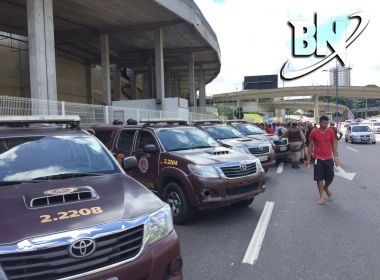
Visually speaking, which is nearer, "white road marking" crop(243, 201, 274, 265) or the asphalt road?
the asphalt road

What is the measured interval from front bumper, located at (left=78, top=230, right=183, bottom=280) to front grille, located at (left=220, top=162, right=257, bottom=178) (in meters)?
3.27

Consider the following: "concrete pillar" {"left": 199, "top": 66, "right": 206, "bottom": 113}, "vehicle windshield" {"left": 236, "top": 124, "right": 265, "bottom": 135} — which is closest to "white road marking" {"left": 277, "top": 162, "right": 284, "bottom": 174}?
"vehicle windshield" {"left": 236, "top": 124, "right": 265, "bottom": 135}

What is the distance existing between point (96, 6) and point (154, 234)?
24166 millimetres

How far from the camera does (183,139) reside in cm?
768

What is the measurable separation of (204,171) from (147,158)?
1.52 m

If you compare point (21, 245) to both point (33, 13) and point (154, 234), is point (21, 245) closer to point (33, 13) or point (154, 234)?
point (154, 234)

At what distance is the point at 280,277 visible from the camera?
4.29m

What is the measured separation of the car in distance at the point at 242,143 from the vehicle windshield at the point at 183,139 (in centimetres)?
229

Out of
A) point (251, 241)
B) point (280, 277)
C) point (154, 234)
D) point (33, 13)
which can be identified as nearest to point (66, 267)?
point (154, 234)

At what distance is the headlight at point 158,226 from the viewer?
10.0 feet

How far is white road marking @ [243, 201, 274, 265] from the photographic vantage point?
192 inches

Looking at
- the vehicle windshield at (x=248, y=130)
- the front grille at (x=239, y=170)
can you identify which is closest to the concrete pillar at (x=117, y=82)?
the vehicle windshield at (x=248, y=130)

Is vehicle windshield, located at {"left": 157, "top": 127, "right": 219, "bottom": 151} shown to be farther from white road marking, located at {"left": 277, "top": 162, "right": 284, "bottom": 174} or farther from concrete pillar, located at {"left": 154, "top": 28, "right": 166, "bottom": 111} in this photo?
concrete pillar, located at {"left": 154, "top": 28, "right": 166, "bottom": 111}

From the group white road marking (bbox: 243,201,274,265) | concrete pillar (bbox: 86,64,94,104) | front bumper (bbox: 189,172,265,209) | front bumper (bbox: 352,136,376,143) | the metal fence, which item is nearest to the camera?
white road marking (bbox: 243,201,274,265)
